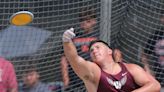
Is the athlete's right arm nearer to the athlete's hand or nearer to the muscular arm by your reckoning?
the athlete's hand

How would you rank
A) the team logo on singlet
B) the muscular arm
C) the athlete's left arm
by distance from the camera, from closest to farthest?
the athlete's left arm
the team logo on singlet
the muscular arm

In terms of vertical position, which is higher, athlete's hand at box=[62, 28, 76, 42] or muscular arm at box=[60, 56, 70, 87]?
athlete's hand at box=[62, 28, 76, 42]

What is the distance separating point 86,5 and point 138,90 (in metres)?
1.28

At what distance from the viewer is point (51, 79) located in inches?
236

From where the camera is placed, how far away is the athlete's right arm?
462 cm

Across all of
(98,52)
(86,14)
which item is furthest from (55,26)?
(98,52)

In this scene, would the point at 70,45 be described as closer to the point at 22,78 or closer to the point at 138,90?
the point at 138,90

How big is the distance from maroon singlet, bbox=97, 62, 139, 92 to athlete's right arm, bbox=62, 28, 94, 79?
0.14 metres

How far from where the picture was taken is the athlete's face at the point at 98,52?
5133mm

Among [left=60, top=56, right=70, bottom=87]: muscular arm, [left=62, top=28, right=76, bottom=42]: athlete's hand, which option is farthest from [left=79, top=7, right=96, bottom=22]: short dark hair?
[left=62, top=28, right=76, bottom=42]: athlete's hand

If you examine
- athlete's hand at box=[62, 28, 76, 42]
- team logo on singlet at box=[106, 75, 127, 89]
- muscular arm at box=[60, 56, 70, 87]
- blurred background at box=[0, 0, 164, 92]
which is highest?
athlete's hand at box=[62, 28, 76, 42]

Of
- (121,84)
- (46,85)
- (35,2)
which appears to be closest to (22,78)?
(46,85)

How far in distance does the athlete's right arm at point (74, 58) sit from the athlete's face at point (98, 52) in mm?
134

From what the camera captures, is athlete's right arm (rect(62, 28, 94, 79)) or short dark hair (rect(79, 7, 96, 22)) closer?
athlete's right arm (rect(62, 28, 94, 79))
